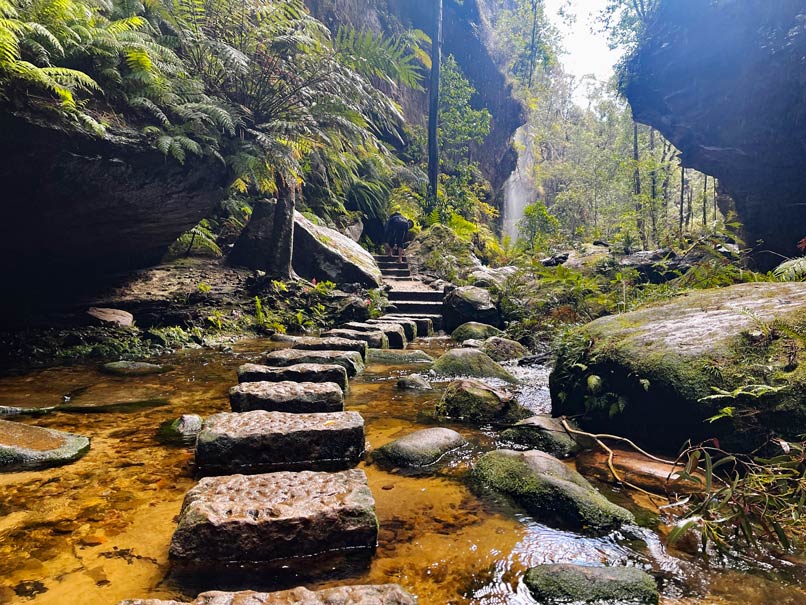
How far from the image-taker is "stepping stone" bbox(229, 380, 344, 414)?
299 cm

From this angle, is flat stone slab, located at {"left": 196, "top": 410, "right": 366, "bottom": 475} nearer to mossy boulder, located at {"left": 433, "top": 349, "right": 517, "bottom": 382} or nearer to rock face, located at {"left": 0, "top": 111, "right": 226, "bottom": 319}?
mossy boulder, located at {"left": 433, "top": 349, "right": 517, "bottom": 382}

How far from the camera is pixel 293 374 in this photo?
3.75 m

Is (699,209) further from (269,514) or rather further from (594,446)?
(269,514)

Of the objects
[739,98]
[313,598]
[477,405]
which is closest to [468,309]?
[477,405]

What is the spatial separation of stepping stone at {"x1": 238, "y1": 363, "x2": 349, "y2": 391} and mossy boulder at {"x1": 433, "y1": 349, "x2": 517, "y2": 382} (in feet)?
4.61

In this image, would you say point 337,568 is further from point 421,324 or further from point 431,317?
point 431,317

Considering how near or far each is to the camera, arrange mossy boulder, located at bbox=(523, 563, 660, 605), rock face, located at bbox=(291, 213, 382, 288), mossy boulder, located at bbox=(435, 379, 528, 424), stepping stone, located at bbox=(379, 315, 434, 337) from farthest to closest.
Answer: rock face, located at bbox=(291, 213, 382, 288), stepping stone, located at bbox=(379, 315, 434, 337), mossy boulder, located at bbox=(435, 379, 528, 424), mossy boulder, located at bbox=(523, 563, 660, 605)

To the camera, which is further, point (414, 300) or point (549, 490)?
point (414, 300)

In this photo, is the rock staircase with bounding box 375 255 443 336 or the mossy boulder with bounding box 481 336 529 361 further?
the rock staircase with bounding box 375 255 443 336

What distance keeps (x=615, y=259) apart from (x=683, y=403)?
813 cm

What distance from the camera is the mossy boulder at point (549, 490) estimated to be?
2.02m

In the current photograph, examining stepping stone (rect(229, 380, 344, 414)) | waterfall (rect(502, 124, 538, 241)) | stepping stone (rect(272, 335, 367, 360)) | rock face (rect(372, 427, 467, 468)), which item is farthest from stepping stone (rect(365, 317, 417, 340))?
waterfall (rect(502, 124, 538, 241))

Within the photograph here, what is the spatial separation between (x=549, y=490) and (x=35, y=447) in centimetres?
271

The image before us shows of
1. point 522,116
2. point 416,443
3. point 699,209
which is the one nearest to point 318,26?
point 416,443
